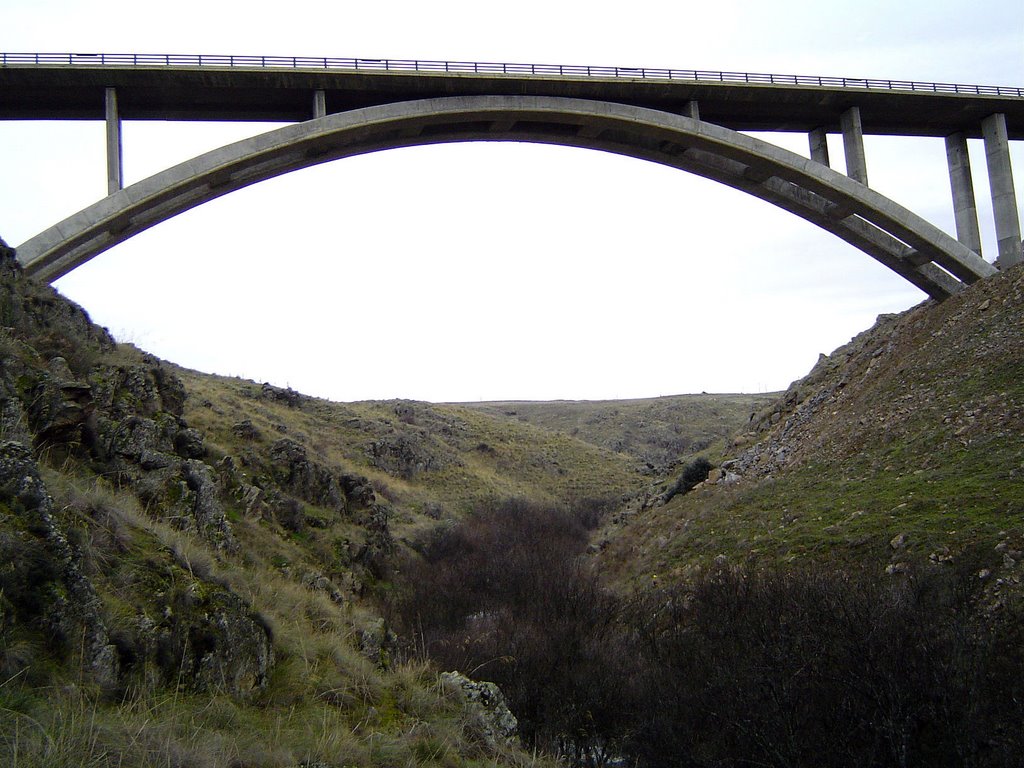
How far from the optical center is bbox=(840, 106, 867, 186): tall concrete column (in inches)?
835

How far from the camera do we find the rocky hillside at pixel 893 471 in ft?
43.5

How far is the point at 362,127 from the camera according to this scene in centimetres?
1847

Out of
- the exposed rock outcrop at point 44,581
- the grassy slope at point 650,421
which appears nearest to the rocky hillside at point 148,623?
the exposed rock outcrop at point 44,581

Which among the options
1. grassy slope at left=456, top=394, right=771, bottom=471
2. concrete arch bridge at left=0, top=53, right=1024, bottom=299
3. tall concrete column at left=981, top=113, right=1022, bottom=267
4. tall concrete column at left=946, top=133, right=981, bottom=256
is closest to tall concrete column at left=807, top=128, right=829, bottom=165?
concrete arch bridge at left=0, top=53, right=1024, bottom=299

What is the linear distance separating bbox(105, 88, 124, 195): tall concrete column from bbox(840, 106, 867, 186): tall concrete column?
19.0 m

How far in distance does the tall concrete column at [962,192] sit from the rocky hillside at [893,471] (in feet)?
5.31

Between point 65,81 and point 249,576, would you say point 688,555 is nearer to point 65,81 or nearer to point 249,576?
point 249,576

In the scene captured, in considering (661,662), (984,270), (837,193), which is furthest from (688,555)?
(984,270)

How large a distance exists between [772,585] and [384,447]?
30.4m

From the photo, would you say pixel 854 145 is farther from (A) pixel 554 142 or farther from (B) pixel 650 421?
(B) pixel 650 421

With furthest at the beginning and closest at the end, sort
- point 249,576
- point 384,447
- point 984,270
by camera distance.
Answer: point 384,447 < point 984,270 < point 249,576

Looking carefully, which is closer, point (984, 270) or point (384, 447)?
point (984, 270)

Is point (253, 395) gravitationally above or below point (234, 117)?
below

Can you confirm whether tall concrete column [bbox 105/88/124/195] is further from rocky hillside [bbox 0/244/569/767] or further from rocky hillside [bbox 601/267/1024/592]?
rocky hillside [bbox 601/267/1024/592]
